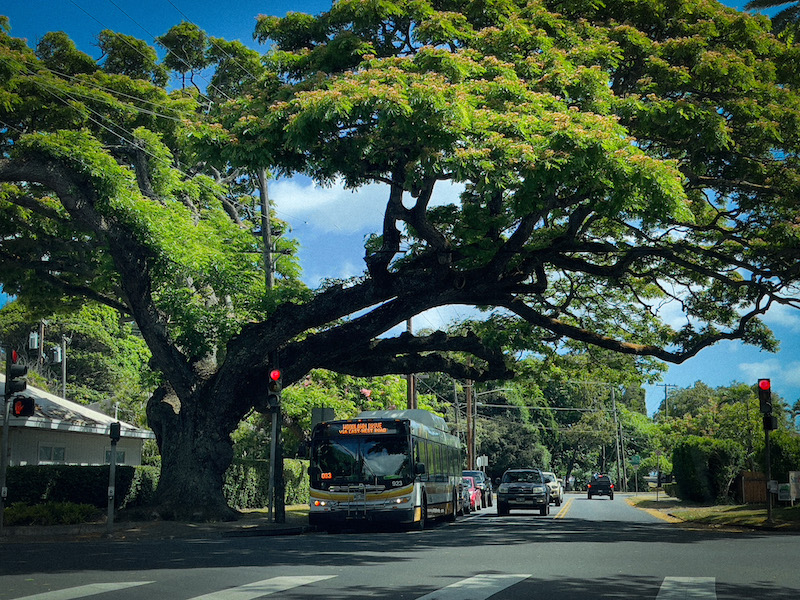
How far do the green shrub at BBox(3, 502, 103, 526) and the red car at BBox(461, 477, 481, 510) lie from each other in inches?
696

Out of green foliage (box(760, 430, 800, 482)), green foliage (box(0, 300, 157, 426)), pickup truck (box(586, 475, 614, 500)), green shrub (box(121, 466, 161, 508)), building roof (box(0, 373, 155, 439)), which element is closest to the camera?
building roof (box(0, 373, 155, 439))

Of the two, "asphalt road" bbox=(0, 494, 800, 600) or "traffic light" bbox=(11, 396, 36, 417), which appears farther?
"traffic light" bbox=(11, 396, 36, 417)

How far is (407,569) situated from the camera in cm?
1191

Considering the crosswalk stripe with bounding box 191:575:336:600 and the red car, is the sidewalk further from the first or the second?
the red car

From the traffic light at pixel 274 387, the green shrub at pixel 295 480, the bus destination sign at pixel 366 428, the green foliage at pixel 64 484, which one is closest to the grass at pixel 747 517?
the bus destination sign at pixel 366 428

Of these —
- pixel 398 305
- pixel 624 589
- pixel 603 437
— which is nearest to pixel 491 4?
pixel 398 305

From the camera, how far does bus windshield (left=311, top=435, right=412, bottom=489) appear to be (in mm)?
22562

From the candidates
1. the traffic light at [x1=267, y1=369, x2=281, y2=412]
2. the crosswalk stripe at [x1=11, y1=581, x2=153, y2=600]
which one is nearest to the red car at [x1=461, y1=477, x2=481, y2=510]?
the traffic light at [x1=267, y1=369, x2=281, y2=412]

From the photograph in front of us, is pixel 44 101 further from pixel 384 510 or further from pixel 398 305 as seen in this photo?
pixel 384 510

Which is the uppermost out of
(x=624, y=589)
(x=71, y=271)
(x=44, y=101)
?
(x=44, y=101)

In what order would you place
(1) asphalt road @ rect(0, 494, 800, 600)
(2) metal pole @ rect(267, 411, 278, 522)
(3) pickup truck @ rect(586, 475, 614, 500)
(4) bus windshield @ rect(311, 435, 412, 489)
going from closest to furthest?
(1) asphalt road @ rect(0, 494, 800, 600) < (4) bus windshield @ rect(311, 435, 412, 489) < (2) metal pole @ rect(267, 411, 278, 522) < (3) pickup truck @ rect(586, 475, 614, 500)

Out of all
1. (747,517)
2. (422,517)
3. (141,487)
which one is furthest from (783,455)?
(141,487)

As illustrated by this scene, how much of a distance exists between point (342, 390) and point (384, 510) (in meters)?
17.4

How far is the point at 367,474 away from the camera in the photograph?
74.1 ft
